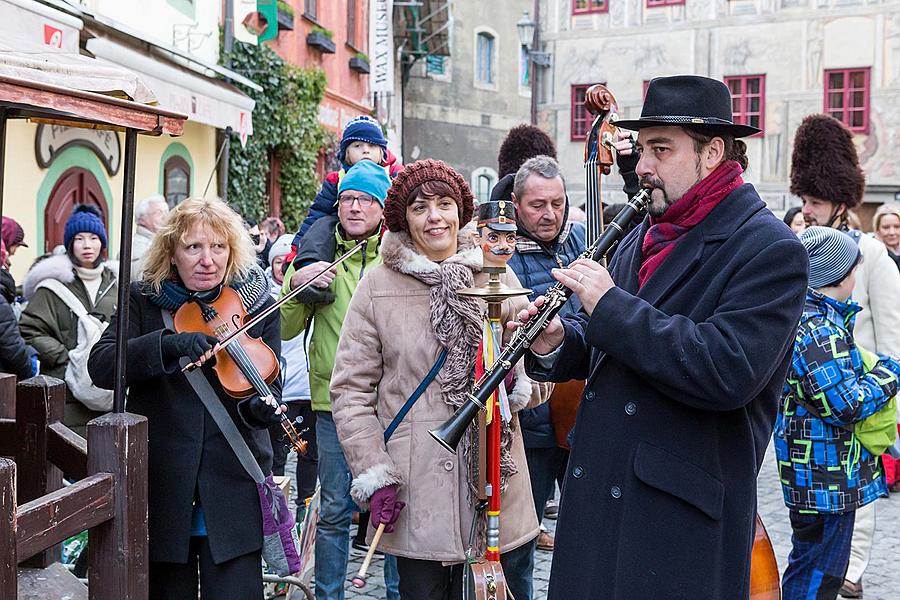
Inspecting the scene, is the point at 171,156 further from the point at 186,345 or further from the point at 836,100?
the point at 836,100

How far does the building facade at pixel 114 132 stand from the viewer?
27.4 feet

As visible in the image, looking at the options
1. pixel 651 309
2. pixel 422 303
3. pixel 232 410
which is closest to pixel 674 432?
pixel 651 309

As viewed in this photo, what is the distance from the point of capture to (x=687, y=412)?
8.80 feet

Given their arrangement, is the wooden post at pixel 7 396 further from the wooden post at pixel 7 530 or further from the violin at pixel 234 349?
the wooden post at pixel 7 530

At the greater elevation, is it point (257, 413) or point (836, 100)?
point (836, 100)

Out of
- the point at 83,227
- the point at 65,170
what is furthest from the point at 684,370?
the point at 65,170

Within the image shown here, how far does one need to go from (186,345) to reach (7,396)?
0.91m

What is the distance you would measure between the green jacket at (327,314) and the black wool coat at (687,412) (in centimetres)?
210

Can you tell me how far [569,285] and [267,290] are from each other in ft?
5.14

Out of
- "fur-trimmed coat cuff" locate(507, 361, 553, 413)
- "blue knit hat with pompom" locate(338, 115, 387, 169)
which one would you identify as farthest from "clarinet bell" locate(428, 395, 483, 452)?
"blue knit hat with pompom" locate(338, 115, 387, 169)

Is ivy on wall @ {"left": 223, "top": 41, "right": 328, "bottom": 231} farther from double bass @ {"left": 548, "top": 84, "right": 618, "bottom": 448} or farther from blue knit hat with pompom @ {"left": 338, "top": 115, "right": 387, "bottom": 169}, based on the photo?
double bass @ {"left": 548, "top": 84, "right": 618, "bottom": 448}

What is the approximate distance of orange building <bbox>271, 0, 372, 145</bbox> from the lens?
15.7 m

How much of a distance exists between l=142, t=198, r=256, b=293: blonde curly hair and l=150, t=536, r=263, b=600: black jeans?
0.92 metres

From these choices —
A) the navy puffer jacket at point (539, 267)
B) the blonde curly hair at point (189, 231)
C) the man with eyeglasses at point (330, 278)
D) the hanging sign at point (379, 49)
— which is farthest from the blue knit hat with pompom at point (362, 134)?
the hanging sign at point (379, 49)
